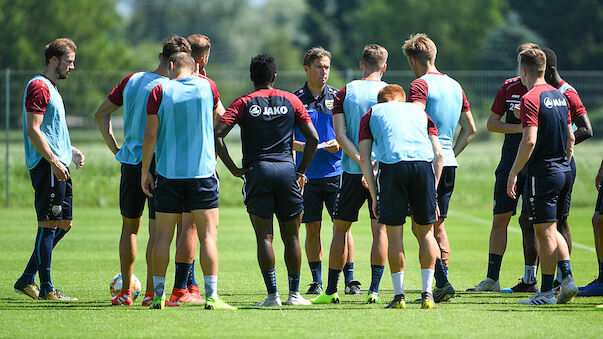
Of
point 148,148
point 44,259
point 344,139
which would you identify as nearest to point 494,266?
point 344,139

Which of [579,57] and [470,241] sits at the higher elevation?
[579,57]

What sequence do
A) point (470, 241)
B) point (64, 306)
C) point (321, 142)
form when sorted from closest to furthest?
point (64, 306), point (321, 142), point (470, 241)

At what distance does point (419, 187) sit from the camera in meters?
7.64

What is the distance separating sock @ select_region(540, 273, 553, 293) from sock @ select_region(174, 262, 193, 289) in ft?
10.6

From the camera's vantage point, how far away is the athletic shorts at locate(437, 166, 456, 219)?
8750mm

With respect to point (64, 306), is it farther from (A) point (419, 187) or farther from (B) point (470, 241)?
(B) point (470, 241)

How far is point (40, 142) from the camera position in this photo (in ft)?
27.9

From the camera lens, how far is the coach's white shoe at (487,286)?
9.29 meters

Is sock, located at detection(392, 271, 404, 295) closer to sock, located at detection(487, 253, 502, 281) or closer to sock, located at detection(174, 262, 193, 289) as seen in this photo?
sock, located at detection(174, 262, 193, 289)

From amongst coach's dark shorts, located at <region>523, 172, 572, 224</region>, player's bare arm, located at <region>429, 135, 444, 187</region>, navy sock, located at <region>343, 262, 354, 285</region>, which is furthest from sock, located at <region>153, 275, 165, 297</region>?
coach's dark shorts, located at <region>523, 172, 572, 224</region>

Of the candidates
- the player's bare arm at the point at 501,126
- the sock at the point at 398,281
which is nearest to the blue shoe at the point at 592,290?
the player's bare arm at the point at 501,126

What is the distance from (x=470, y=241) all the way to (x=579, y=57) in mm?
56512

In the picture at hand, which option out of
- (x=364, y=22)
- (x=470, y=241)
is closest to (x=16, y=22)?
(x=364, y=22)

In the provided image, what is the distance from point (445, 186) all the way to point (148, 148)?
2993 millimetres
